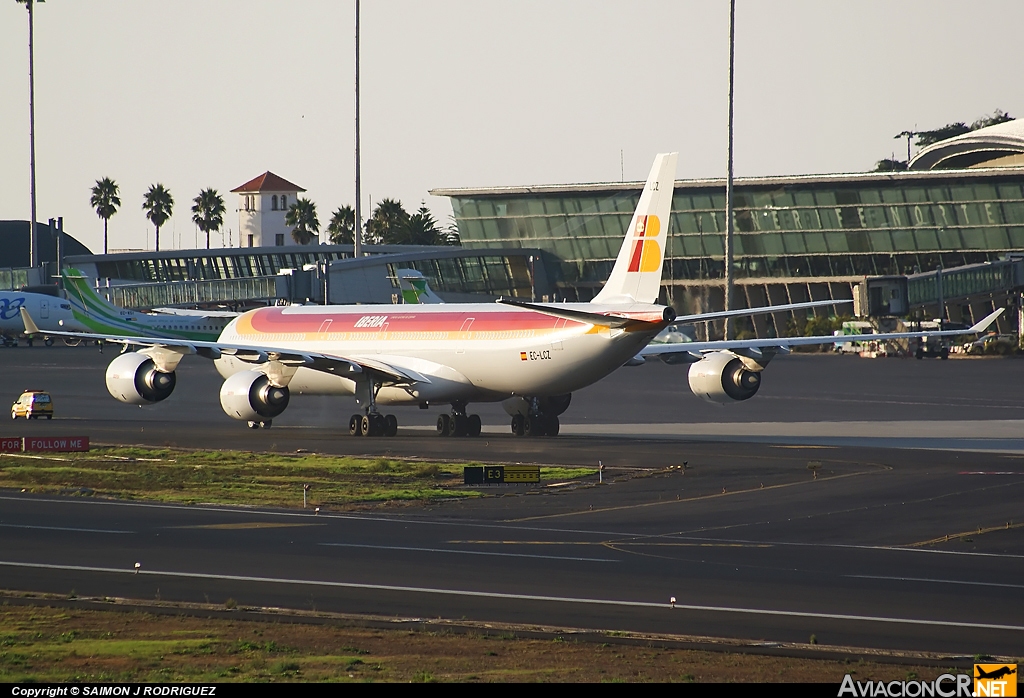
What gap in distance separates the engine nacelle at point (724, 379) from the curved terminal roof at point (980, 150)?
9268cm

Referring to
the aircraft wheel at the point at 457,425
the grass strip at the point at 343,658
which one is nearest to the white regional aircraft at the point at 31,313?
the aircraft wheel at the point at 457,425

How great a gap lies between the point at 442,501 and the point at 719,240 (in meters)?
96.0

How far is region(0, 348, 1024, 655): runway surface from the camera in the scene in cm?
1764

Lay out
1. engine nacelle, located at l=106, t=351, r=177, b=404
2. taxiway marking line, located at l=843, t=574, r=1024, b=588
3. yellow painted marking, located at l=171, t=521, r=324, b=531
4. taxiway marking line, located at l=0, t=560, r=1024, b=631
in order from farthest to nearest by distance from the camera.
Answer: engine nacelle, located at l=106, t=351, r=177, b=404
yellow painted marking, located at l=171, t=521, r=324, b=531
taxiway marking line, located at l=843, t=574, r=1024, b=588
taxiway marking line, located at l=0, t=560, r=1024, b=631

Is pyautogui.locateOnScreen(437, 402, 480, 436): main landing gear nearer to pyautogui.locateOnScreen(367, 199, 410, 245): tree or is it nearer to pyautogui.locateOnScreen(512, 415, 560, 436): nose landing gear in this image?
pyautogui.locateOnScreen(512, 415, 560, 436): nose landing gear

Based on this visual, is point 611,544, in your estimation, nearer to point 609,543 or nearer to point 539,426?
point 609,543

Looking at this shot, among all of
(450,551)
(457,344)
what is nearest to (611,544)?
(450,551)

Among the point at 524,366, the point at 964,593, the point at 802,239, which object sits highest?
the point at 802,239

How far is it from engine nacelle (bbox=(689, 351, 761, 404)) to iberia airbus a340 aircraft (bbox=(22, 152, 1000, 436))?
0.13 ft

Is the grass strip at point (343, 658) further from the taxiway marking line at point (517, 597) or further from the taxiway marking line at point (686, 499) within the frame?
the taxiway marking line at point (686, 499)

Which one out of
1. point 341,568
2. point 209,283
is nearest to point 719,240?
point 209,283

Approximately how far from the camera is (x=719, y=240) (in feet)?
402

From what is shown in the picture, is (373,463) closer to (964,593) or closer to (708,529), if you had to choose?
(708,529)

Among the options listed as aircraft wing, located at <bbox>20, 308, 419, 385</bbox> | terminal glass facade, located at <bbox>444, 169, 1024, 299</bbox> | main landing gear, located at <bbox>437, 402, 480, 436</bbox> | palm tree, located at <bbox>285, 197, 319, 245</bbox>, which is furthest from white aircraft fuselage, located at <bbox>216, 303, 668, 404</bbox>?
palm tree, located at <bbox>285, 197, 319, 245</bbox>
